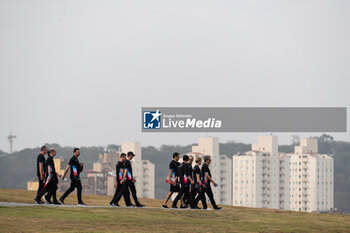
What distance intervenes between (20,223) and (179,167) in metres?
8.49

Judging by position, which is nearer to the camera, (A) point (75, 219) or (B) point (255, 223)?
(A) point (75, 219)

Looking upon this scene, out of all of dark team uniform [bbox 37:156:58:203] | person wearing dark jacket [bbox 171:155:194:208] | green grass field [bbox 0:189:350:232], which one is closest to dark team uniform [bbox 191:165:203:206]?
person wearing dark jacket [bbox 171:155:194:208]

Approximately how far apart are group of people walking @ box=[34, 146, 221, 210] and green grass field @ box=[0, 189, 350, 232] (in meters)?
1.17

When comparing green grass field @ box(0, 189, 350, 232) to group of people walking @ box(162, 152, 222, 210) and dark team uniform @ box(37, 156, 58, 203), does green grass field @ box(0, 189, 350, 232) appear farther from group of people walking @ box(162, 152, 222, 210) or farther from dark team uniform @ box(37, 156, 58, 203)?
dark team uniform @ box(37, 156, 58, 203)

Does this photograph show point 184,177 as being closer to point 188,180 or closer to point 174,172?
point 188,180

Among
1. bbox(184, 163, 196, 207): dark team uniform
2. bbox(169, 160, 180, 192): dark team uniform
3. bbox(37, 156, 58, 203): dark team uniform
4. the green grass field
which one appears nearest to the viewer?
the green grass field

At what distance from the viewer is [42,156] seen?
27.5 m

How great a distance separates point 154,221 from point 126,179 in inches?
160

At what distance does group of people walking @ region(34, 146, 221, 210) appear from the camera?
27078mm

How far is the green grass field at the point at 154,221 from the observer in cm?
2138

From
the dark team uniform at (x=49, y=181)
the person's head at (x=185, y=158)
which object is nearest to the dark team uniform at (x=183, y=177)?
the person's head at (x=185, y=158)

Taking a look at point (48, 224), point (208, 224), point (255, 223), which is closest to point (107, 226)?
point (48, 224)

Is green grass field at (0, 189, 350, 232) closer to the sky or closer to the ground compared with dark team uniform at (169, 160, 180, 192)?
closer to the ground

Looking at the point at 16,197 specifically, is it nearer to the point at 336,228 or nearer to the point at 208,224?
the point at 208,224
